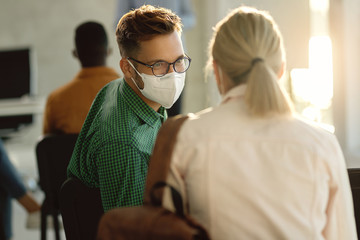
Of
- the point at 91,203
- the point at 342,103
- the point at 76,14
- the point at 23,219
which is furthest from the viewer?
the point at 76,14

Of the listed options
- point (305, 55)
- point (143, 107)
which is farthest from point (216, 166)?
point (305, 55)

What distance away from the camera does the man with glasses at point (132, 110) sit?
1244mm

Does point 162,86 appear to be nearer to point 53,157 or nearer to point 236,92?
point 236,92

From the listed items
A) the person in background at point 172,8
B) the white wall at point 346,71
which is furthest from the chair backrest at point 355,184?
the person in background at point 172,8

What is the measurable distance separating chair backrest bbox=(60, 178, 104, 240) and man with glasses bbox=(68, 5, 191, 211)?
0.16 feet

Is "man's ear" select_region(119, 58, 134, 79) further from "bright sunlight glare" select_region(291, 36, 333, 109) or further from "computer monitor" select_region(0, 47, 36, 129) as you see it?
"computer monitor" select_region(0, 47, 36, 129)

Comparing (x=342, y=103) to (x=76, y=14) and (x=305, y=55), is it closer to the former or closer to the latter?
(x=305, y=55)

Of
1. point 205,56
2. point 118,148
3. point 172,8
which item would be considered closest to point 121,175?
point 118,148

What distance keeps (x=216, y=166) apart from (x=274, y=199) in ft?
0.42

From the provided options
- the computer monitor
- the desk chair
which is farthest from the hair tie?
the computer monitor

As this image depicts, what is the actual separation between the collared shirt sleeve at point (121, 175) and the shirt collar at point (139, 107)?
0.16 meters

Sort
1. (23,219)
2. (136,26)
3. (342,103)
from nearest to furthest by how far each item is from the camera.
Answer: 1. (136,26)
2. (342,103)
3. (23,219)

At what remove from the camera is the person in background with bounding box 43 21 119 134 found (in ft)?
7.63

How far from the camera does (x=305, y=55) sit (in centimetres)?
278
